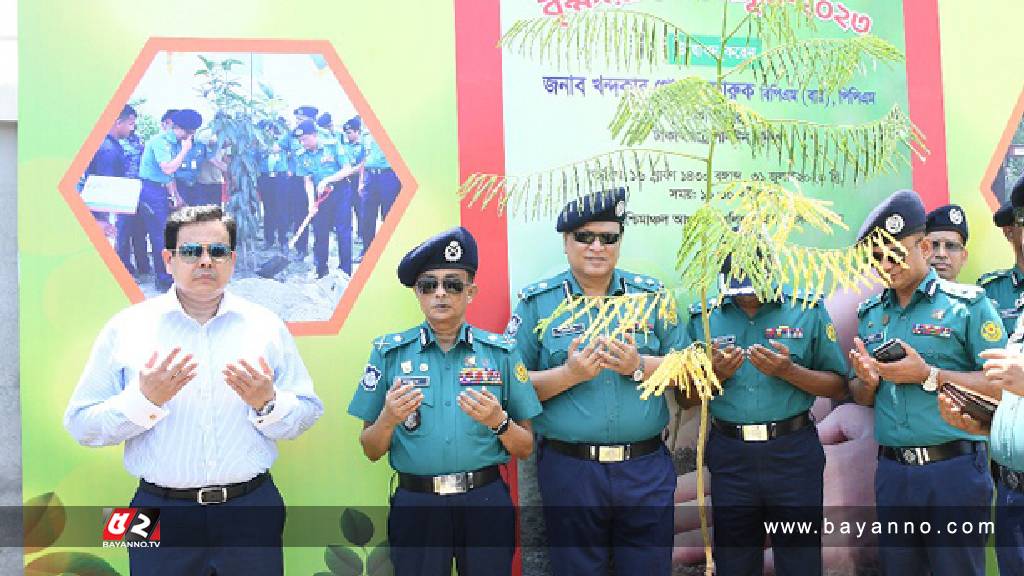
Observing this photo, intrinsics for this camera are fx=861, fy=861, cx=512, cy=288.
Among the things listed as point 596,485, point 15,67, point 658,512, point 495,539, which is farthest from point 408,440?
point 15,67

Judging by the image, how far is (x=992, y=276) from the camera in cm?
488

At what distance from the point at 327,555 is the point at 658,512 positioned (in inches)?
66.5

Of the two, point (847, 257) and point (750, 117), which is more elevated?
point (750, 117)

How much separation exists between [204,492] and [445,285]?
4.36 feet

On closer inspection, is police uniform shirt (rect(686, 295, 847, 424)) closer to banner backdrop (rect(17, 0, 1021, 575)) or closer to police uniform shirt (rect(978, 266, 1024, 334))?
banner backdrop (rect(17, 0, 1021, 575))

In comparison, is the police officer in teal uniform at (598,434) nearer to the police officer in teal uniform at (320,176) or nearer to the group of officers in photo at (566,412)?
the group of officers in photo at (566,412)

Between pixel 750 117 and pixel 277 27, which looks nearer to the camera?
pixel 750 117

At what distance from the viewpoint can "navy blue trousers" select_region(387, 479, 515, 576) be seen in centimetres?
373

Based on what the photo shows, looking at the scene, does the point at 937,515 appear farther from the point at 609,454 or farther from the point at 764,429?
the point at 609,454

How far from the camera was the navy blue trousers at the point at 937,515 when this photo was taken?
3.94 m

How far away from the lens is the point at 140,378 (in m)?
3.37

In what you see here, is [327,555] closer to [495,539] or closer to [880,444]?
[495,539]

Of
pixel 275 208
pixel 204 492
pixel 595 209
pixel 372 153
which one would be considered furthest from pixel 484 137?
pixel 204 492

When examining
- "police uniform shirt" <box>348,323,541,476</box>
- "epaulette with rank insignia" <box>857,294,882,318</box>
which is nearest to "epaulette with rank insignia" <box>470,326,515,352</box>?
"police uniform shirt" <box>348,323,541,476</box>
